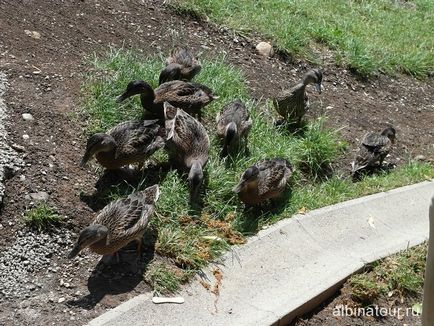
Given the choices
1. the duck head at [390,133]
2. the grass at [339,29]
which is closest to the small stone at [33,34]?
the grass at [339,29]

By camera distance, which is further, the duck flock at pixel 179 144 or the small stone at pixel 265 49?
the small stone at pixel 265 49

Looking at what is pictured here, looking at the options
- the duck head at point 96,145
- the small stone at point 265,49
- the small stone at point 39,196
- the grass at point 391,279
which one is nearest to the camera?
the grass at point 391,279

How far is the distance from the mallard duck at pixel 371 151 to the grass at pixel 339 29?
2.18 meters

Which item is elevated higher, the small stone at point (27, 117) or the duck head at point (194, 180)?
the small stone at point (27, 117)

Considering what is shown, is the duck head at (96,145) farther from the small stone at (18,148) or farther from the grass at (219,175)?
the small stone at (18,148)

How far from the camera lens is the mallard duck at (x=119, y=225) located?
5664 millimetres

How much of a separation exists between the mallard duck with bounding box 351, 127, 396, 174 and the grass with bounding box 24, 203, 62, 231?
11.3ft

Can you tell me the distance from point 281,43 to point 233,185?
141 inches

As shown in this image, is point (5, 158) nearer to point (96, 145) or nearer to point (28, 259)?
point (96, 145)

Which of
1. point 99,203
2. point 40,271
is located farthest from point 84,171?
point 40,271

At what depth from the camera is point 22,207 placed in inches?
242

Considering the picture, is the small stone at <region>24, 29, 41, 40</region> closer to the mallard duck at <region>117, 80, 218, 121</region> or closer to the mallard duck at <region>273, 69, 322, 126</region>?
the mallard duck at <region>117, 80, 218, 121</region>

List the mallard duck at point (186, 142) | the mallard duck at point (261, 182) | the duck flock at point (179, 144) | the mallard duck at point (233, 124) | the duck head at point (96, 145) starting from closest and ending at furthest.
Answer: the duck flock at point (179, 144) < the duck head at point (96, 145) < the mallard duck at point (261, 182) < the mallard duck at point (186, 142) < the mallard duck at point (233, 124)

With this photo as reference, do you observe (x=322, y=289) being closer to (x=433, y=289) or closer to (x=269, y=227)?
(x=269, y=227)
